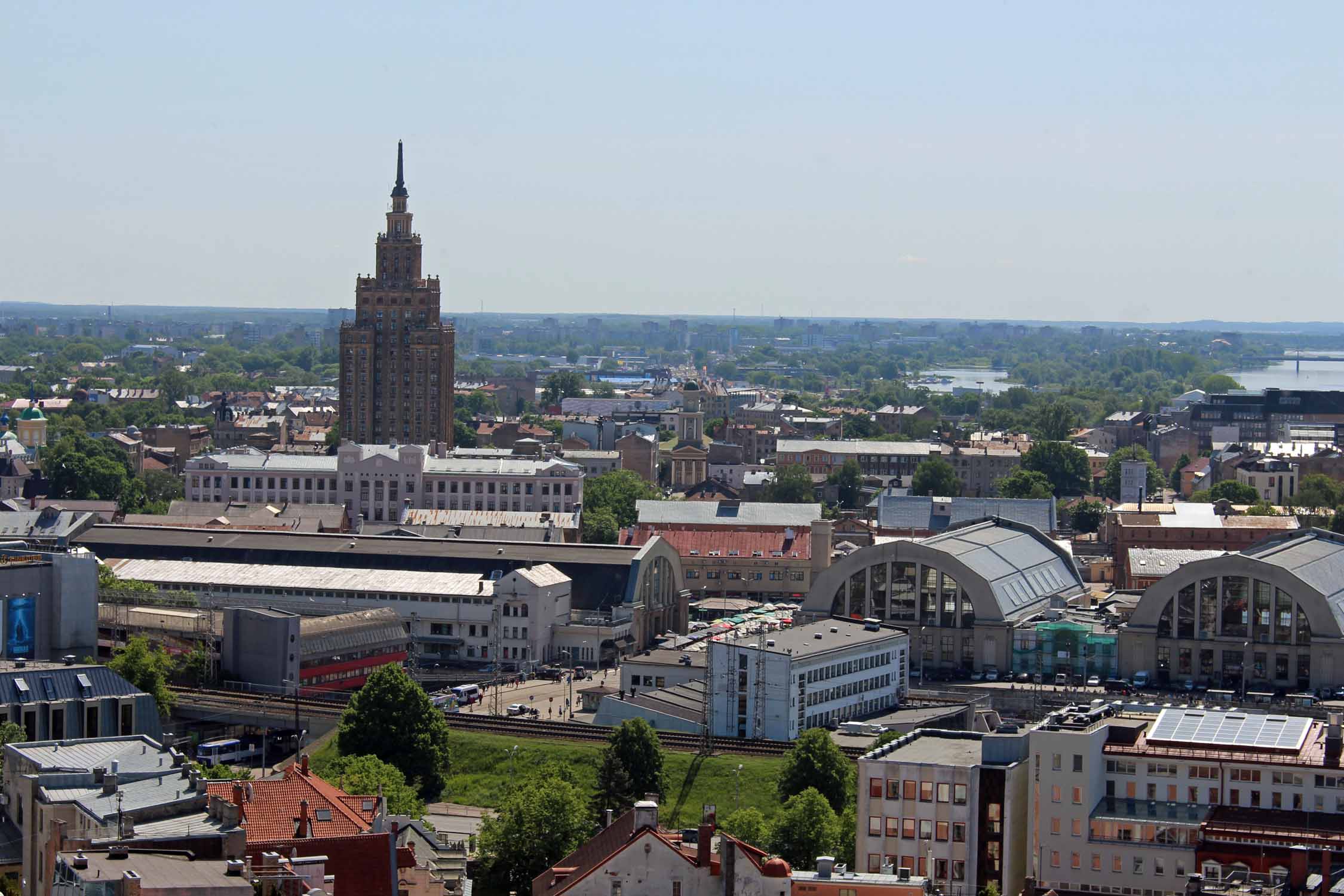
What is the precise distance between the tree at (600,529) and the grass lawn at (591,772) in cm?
4277

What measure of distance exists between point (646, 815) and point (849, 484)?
11341cm

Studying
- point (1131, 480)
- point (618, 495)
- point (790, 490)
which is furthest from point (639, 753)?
point (1131, 480)

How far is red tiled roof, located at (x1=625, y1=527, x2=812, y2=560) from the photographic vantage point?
347ft

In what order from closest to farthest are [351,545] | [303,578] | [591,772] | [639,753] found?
[639,753], [591,772], [303,578], [351,545]

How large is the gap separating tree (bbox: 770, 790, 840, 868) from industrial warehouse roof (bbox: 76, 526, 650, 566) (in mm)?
34813

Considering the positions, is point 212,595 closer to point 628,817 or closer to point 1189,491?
point 628,817

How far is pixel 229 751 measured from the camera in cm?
7125

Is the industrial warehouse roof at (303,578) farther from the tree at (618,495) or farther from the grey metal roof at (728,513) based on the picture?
the tree at (618,495)

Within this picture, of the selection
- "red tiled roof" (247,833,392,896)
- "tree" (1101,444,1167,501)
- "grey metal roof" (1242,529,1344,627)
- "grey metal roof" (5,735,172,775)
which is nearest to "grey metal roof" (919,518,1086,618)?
"grey metal roof" (1242,529,1344,627)

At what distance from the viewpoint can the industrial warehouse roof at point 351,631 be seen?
80000 mm

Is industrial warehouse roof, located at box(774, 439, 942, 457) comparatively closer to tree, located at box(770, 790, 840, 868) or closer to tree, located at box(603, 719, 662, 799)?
tree, located at box(603, 719, 662, 799)

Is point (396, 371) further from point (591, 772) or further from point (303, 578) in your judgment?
A: point (591, 772)

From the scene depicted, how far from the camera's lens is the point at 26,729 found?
58.8m

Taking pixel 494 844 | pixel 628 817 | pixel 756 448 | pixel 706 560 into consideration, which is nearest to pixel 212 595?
pixel 706 560
